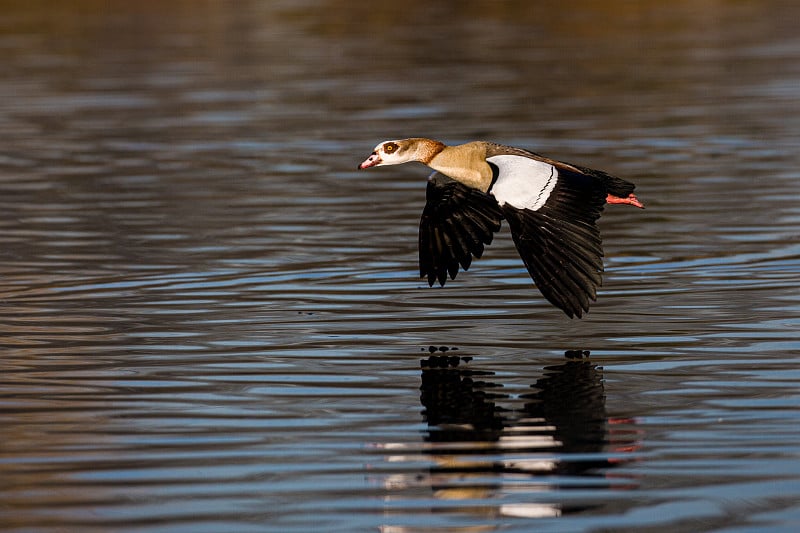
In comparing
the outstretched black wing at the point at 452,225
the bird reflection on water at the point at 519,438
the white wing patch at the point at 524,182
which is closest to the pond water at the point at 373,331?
the bird reflection on water at the point at 519,438

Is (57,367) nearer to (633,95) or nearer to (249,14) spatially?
(633,95)

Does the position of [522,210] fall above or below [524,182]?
below

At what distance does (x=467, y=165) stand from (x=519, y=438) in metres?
3.18

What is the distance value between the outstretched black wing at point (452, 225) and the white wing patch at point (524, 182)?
834 millimetres

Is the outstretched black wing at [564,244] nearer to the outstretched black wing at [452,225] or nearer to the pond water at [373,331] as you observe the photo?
the pond water at [373,331]

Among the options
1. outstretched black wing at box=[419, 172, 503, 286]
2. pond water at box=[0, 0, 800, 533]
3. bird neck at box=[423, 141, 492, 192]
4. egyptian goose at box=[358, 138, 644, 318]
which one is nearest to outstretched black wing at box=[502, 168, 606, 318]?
egyptian goose at box=[358, 138, 644, 318]

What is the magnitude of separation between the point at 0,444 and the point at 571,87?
20.3m

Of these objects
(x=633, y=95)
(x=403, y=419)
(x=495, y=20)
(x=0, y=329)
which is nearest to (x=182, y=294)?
(x=0, y=329)

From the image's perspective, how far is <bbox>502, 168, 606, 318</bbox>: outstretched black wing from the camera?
9.70 meters

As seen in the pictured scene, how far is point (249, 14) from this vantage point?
46219mm

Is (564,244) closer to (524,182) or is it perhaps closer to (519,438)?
(524,182)

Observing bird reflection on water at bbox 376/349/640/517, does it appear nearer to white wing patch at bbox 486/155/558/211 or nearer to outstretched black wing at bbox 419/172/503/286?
white wing patch at bbox 486/155/558/211

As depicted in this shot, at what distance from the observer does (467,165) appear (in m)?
10.7

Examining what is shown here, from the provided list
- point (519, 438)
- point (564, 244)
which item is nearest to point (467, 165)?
point (564, 244)
